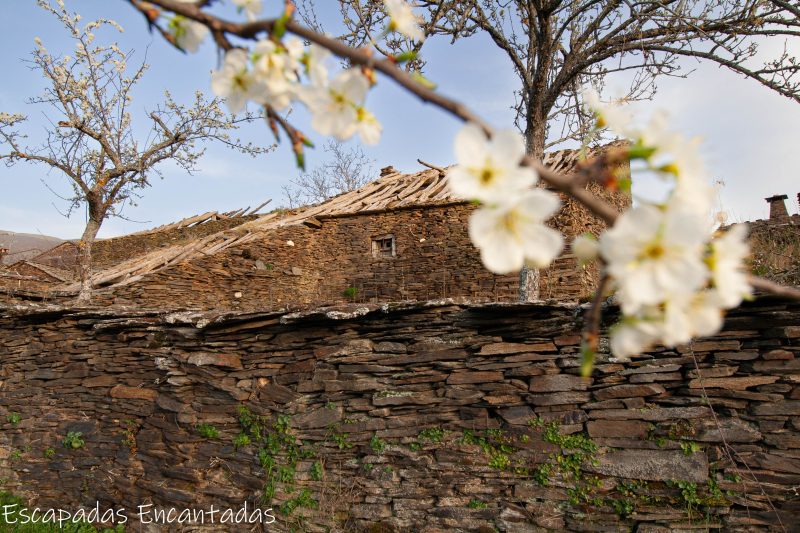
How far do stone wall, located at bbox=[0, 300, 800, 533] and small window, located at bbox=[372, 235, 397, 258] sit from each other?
21.7 ft

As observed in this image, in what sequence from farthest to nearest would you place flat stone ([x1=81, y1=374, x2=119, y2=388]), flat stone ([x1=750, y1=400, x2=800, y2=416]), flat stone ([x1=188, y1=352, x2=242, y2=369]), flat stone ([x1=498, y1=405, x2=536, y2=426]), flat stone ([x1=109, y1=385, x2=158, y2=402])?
flat stone ([x1=81, y1=374, x2=119, y2=388]) → flat stone ([x1=109, y1=385, x2=158, y2=402]) → flat stone ([x1=188, y1=352, x2=242, y2=369]) → flat stone ([x1=498, y1=405, x2=536, y2=426]) → flat stone ([x1=750, y1=400, x2=800, y2=416])

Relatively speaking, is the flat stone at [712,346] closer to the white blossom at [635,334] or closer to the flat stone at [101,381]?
the white blossom at [635,334]

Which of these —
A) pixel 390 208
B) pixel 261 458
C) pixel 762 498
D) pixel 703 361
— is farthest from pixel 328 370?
pixel 390 208

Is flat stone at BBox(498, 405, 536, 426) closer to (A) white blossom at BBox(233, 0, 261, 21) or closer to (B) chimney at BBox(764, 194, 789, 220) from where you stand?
(A) white blossom at BBox(233, 0, 261, 21)

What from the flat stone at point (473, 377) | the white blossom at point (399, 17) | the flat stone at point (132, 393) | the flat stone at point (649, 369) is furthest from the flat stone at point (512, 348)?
the flat stone at point (132, 393)

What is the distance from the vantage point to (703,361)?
3.66 metres

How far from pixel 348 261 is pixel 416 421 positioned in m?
8.15

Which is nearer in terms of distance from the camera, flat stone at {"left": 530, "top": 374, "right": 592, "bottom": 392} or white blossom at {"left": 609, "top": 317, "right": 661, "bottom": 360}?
white blossom at {"left": 609, "top": 317, "right": 661, "bottom": 360}

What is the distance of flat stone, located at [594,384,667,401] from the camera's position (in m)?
3.73

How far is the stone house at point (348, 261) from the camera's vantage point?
30.9 ft

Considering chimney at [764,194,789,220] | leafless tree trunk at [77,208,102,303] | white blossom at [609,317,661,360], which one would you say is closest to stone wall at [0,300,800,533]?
leafless tree trunk at [77,208,102,303]

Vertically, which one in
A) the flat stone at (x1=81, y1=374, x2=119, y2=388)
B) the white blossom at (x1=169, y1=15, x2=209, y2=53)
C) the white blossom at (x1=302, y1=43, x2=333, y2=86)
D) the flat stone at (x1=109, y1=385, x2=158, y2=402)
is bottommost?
the flat stone at (x1=109, y1=385, x2=158, y2=402)

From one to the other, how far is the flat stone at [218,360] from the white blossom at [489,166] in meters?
4.86

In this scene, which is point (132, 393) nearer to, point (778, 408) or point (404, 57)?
point (404, 57)
